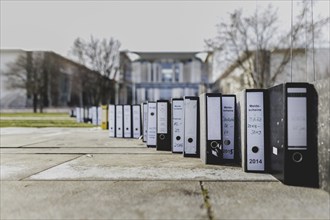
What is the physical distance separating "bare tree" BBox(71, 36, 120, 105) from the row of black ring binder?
25015mm

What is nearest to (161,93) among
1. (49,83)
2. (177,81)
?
(177,81)

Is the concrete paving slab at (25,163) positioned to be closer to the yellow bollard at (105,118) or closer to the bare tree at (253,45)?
the yellow bollard at (105,118)

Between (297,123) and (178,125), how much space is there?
6.18 ft

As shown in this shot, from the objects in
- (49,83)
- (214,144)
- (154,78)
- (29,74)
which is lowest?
(214,144)

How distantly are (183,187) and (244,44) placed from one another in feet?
55.8

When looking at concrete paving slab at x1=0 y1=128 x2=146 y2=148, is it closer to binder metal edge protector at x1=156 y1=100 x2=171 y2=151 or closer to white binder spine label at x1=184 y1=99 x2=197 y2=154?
binder metal edge protector at x1=156 y1=100 x2=171 y2=151

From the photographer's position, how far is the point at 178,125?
3.77m

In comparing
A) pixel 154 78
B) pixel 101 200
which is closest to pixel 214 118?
pixel 101 200

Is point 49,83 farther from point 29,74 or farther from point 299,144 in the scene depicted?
point 299,144

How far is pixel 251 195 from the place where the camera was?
1.88 metres

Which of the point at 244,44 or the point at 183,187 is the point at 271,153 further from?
the point at 244,44

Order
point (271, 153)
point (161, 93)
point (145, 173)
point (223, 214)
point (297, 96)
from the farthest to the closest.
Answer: point (161, 93) < point (145, 173) < point (271, 153) < point (297, 96) < point (223, 214)

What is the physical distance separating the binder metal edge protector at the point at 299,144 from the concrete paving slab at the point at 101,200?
0.72m

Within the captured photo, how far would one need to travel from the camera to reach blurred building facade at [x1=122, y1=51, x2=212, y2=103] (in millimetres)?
50812
